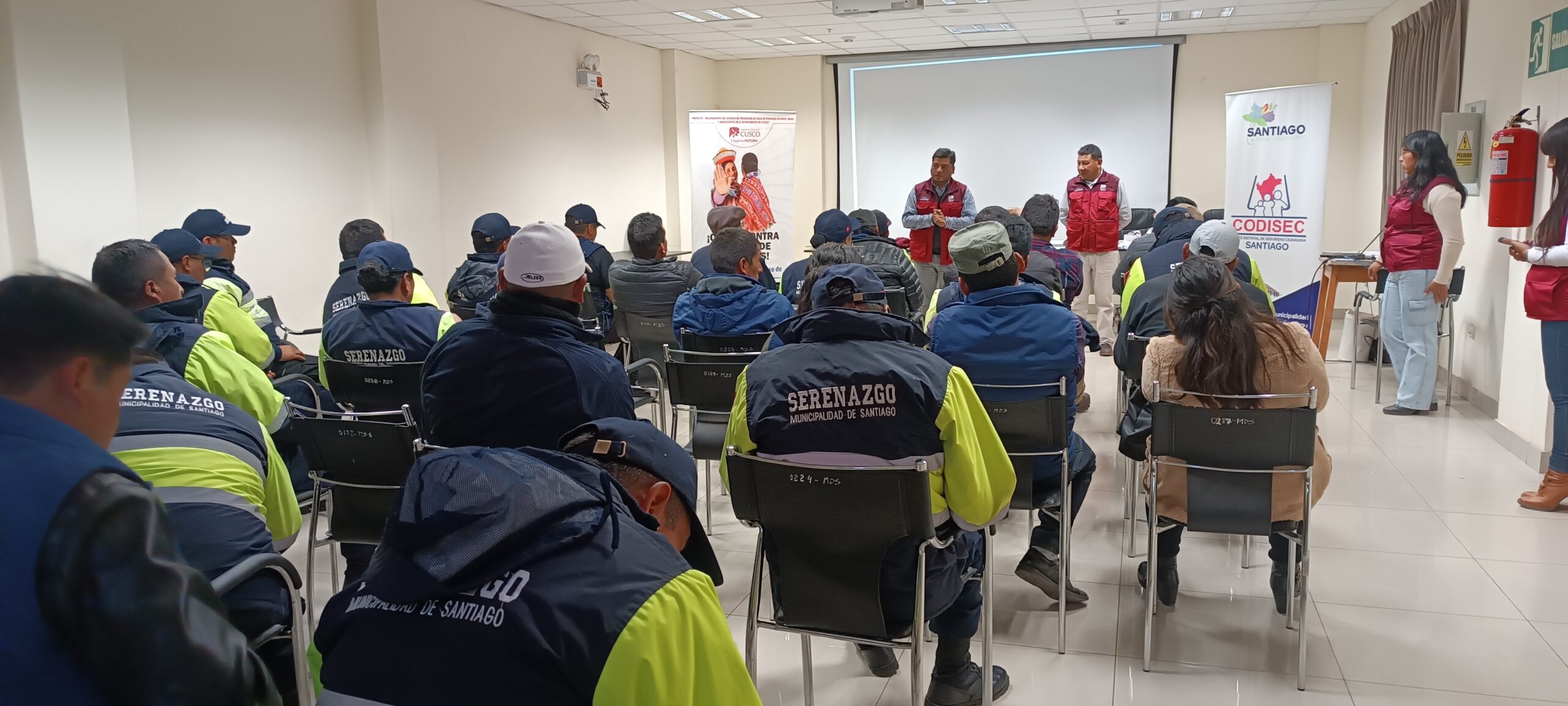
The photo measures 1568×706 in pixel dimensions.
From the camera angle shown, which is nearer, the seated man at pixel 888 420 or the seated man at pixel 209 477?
the seated man at pixel 209 477

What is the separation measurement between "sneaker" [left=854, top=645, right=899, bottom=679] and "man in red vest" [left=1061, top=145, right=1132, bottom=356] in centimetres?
602

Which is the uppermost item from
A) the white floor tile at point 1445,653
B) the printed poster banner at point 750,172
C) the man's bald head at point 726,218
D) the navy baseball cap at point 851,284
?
the printed poster banner at point 750,172

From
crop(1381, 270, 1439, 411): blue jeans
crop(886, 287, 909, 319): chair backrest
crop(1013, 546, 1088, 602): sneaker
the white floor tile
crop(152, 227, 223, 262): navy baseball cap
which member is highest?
crop(152, 227, 223, 262): navy baseball cap

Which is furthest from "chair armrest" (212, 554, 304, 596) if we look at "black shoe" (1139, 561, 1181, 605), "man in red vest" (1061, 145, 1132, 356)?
"man in red vest" (1061, 145, 1132, 356)

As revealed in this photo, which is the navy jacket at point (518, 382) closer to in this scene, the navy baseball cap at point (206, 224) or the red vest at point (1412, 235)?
the navy baseball cap at point (206, 224)

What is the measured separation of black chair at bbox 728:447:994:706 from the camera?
2.30m

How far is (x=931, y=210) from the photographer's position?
798cm

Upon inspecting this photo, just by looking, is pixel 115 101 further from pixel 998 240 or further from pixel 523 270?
pixel 998 240

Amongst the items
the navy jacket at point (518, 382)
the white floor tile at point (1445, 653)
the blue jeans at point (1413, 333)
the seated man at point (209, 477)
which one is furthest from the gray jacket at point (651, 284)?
the blue jeans at point (1413, 333)

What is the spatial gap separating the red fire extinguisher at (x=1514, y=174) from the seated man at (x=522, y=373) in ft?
16.2

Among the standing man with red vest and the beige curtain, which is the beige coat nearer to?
the standing man with red vest

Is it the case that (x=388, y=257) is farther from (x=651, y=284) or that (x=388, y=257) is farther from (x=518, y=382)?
(x=651, y=284)

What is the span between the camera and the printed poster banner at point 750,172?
418 inches

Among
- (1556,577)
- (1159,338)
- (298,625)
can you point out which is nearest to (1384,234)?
(1556,577)
